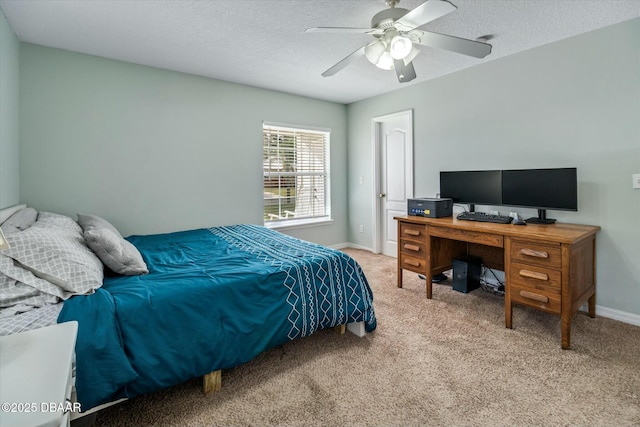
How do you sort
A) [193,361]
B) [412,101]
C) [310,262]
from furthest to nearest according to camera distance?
1. [412,101]
2. [310,262]
3. [193,361]

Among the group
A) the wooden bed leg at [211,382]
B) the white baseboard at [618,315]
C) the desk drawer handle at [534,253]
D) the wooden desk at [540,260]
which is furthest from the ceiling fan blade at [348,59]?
the white baseboard at [618,315]

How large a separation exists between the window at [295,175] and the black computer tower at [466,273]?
2.18 metres

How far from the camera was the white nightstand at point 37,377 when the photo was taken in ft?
2.08

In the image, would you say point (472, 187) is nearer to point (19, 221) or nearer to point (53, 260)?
point (53, 260)

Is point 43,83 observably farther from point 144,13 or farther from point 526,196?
point 526,196

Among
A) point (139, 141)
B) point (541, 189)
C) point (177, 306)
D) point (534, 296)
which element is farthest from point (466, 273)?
point (139, 141)

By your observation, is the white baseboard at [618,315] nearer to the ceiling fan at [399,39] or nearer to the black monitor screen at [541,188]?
the black monitor screen at [541,188]

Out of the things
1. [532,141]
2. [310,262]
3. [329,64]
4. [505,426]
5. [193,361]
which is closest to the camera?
[505,426]

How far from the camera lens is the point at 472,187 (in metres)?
3.19

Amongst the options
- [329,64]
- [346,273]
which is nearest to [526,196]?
[346,273]

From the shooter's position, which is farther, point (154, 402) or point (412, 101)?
point (412, 101)

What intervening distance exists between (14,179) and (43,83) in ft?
2.93

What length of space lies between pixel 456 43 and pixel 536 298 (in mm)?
1847

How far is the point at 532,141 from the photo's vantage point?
296cm
